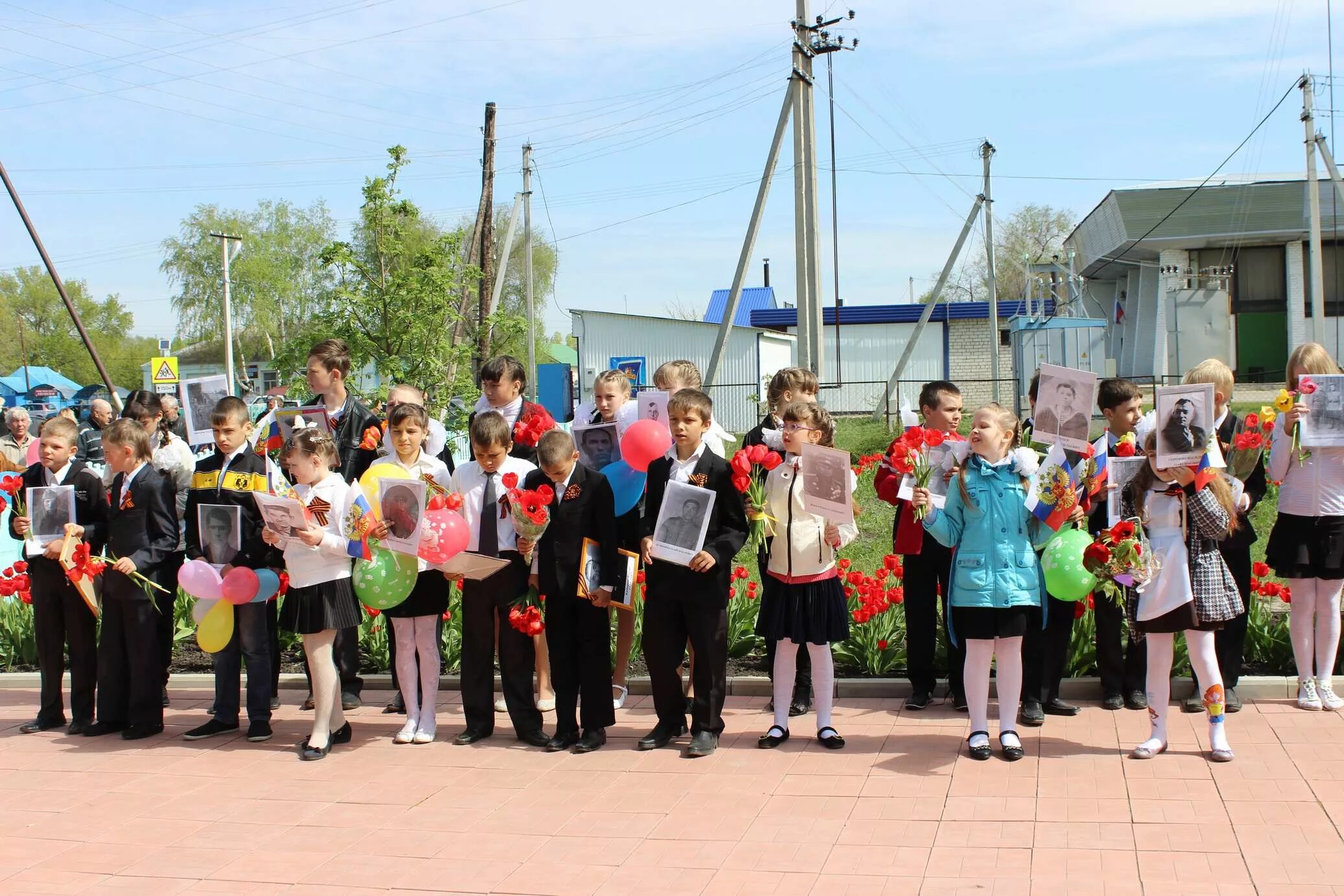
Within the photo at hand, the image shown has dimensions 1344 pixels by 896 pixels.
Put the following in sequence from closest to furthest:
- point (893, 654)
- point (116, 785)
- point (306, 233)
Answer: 1. point (116, 785)
2. point (893, 654)
3. point (306, 233)

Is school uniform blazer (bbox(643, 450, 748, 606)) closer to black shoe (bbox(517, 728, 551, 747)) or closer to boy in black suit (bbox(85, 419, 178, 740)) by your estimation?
black shoe (bbox(517, 728, 551, 747))

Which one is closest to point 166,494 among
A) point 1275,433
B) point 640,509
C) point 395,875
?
point 640,509

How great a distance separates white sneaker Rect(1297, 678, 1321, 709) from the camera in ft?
21.7

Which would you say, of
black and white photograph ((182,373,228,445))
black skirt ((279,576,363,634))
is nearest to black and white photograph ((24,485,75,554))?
black and white photograph ((182,373,228,445))

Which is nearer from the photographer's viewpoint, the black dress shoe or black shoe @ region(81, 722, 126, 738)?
the black dress shoe

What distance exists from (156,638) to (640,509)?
121 inches

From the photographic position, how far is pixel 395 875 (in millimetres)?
4723

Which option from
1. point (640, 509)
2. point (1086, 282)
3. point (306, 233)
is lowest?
point (640, 509)

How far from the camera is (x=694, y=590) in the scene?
20.7 ft

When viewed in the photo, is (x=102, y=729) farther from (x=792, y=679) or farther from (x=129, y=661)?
(x=792, y=679)

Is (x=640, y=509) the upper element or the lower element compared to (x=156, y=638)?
upper

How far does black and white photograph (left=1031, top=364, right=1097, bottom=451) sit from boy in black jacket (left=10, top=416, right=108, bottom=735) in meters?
5.63

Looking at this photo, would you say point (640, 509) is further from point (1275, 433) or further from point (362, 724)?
point (1275, 433)

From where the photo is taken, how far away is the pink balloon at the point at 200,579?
21.9ft
